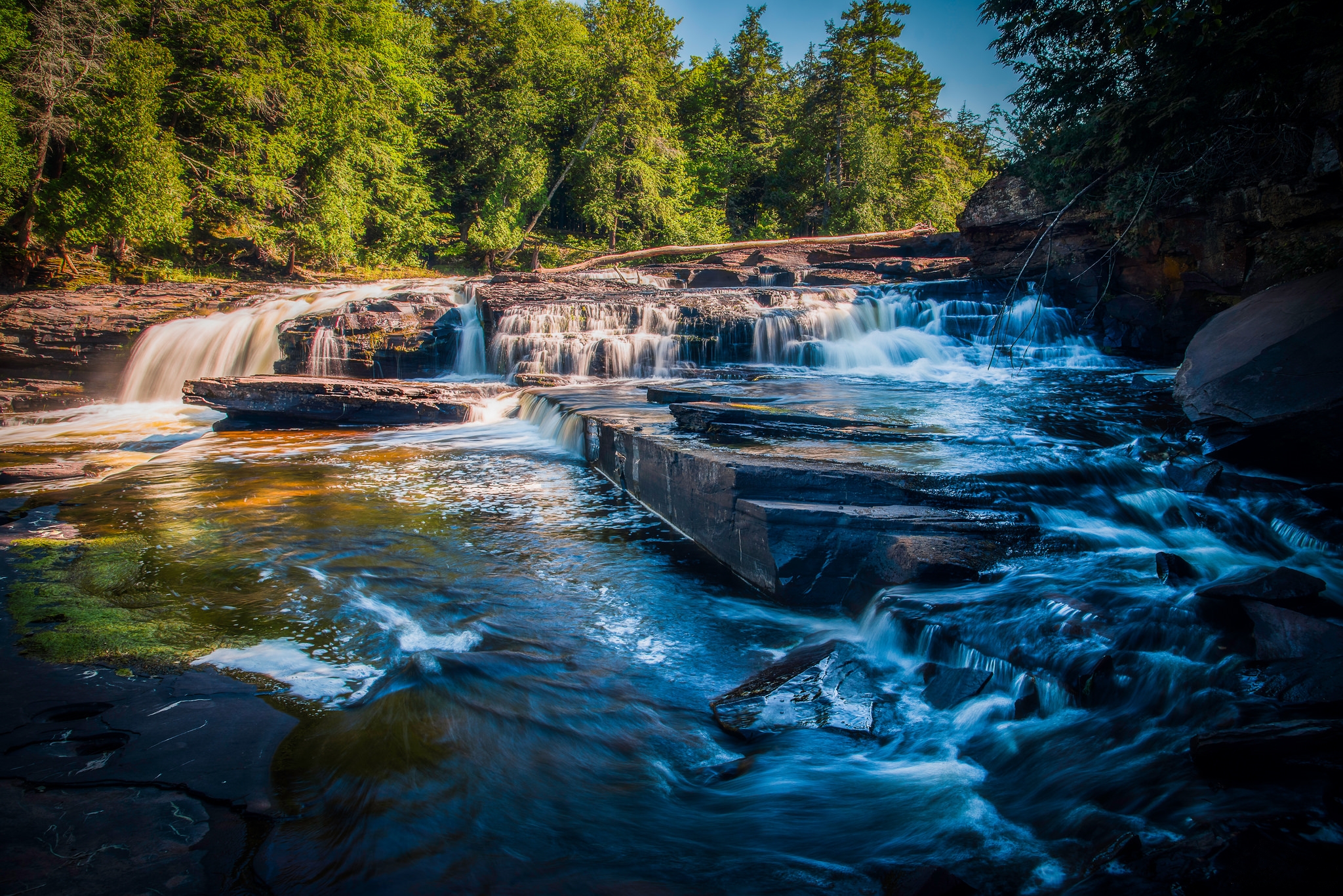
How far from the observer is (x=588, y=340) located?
13.1 metres

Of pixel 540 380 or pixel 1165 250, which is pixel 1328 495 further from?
pixel 540 380

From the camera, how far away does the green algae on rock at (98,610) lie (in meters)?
3.06

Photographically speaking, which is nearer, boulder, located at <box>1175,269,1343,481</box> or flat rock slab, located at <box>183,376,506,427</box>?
boulder, located at <box>1175,269,1343,481</box>

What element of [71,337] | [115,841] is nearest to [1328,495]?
[115,841]

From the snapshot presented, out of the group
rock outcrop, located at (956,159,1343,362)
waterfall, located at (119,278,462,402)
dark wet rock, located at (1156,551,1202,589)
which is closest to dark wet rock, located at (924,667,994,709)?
dark wet rock, located at (1156,551,1202,589)

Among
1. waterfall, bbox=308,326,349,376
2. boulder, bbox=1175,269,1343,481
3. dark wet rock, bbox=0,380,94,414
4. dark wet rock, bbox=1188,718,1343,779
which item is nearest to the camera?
A: dark wet rock, bbox=1188,718,1343,779

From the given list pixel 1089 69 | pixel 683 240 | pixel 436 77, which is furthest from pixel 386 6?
pixel 1089 69

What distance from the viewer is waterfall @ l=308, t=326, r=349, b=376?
12.7m

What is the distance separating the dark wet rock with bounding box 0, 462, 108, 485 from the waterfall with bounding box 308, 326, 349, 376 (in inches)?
213

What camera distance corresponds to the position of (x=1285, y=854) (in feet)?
5.09

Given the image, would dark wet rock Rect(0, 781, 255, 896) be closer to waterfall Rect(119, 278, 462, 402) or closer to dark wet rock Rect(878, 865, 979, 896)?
dark wet rock Rect(878, 865, 979, 896)

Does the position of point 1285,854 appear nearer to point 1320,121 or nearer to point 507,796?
point 507,796

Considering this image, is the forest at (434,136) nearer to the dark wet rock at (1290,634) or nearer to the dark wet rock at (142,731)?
the dark wet rock at (1290,634)

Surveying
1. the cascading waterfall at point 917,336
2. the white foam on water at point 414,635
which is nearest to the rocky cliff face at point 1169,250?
the cascading waterfall at point 917,336
